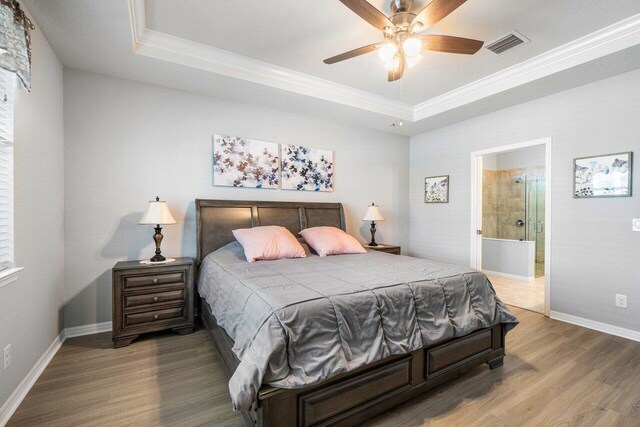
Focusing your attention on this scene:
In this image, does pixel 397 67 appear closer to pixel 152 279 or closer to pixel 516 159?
pixel 152 279

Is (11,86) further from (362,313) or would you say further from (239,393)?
(362,313)

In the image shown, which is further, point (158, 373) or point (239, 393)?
point (158, 373)

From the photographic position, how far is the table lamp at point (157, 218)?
9.13 feet

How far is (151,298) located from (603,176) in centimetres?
456

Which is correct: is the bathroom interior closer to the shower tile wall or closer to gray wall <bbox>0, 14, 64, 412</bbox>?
the shower tile wall

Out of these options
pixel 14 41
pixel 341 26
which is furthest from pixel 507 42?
pixel 14 41

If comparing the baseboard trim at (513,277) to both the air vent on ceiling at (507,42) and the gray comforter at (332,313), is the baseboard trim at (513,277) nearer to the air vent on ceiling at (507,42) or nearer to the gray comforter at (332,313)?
the gray comforter at (332,313)

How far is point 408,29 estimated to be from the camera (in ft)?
6.97

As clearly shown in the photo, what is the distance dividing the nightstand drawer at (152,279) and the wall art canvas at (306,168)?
1.69m

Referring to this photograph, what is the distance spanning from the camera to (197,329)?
9.80 ft

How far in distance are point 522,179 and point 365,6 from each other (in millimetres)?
5778

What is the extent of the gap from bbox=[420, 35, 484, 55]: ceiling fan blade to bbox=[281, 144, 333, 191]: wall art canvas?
7.05 feet

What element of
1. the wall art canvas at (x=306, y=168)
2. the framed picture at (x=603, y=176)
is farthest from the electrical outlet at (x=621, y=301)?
the wall art canvas at (x=306, y=168)

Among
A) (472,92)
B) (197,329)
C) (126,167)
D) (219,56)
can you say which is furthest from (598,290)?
(126,167)
